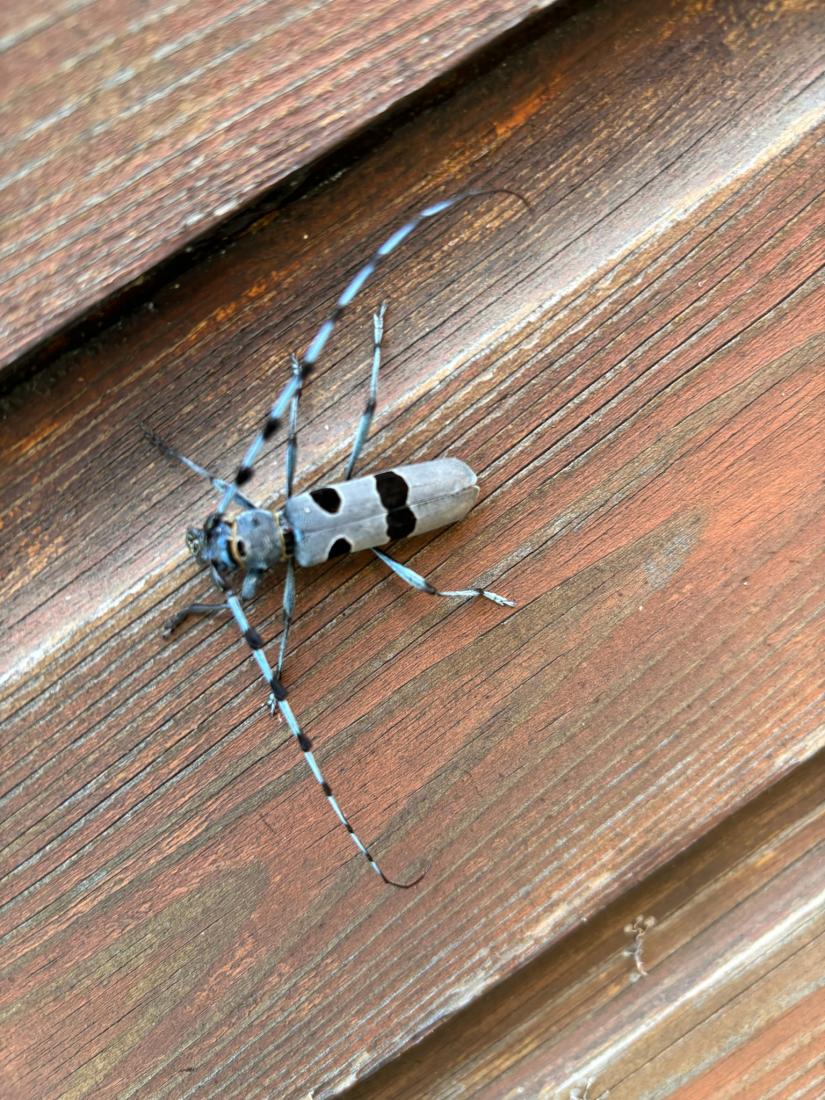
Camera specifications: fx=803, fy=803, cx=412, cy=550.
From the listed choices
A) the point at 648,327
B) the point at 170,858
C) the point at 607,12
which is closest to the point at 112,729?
the point at 170,858

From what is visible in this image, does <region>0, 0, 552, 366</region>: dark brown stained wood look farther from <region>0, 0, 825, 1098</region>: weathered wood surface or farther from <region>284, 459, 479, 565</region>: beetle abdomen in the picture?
<region>284, 459, 479, 565</region>: beetle abdomen

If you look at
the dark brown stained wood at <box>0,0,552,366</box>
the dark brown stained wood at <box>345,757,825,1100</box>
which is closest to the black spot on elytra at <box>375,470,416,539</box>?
the dark brown stained wood at <box>0,0,552,366</box>

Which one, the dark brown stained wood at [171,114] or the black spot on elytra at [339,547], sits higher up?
the dark brown stained wood at [171,114]

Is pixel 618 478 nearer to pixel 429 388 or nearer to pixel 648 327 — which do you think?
pixel 648 327

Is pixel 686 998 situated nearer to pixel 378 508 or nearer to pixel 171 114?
pixel 378 508

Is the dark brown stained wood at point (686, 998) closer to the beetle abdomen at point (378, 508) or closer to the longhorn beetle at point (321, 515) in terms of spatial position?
the longhorn beetle at point (321, 515)

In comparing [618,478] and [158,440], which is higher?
[158,440]

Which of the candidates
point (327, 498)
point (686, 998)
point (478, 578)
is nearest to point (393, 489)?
point (327, 498)

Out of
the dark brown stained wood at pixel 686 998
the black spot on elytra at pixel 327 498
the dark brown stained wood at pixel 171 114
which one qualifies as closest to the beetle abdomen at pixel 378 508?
the black spot on elytra at pixel 327 498
